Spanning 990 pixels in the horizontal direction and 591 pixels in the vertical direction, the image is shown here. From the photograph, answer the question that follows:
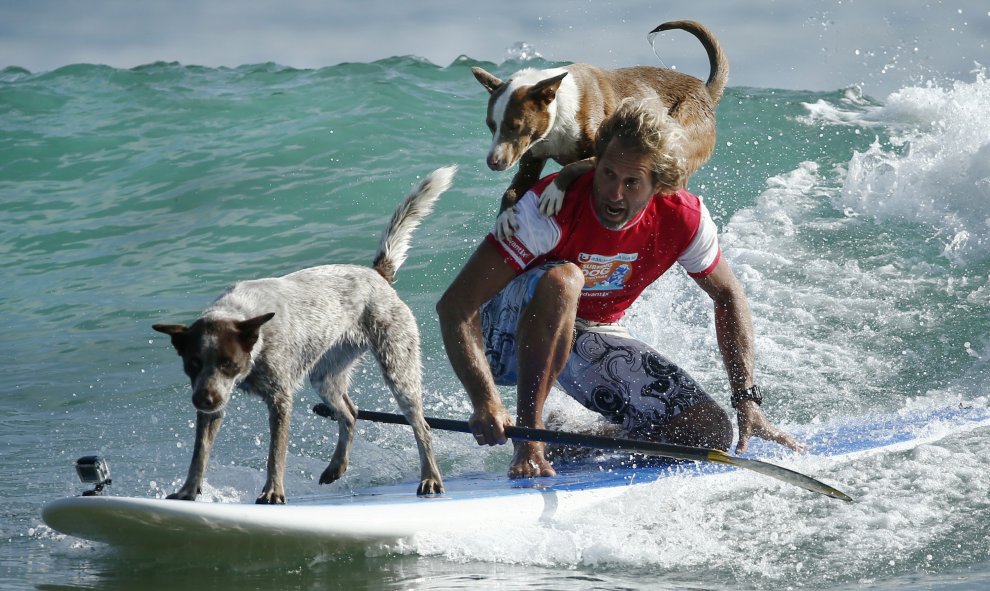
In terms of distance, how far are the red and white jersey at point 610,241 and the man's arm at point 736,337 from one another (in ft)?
0.36

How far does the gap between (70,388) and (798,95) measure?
11.9 metres

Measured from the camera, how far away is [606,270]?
4.40 meters

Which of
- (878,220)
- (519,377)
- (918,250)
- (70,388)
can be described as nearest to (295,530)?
(519,377)

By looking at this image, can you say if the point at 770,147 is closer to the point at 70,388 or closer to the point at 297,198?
the point at 297,198

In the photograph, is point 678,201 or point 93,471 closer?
point 93,471

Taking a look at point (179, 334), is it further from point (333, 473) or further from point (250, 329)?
point (333, 473)

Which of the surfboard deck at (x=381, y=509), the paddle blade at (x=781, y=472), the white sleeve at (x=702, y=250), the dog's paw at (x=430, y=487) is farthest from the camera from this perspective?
the white sleeve at (x=702, y=250)

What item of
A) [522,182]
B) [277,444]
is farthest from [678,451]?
[277,444]

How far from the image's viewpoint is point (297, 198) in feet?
38.1

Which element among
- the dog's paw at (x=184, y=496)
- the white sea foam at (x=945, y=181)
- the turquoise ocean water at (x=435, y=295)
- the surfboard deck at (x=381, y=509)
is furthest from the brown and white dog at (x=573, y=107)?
the white sea foam at (x=945, y=181)

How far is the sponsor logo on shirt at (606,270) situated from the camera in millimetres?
4332

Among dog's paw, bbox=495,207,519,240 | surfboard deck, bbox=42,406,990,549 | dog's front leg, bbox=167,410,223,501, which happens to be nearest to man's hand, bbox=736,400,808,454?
surfboard deck, bbox=42,406,990,549

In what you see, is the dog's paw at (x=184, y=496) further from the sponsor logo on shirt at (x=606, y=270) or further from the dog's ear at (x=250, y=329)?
the sponsor logo on shirt at (x=606, y=270)

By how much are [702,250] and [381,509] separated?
1.74 metres
